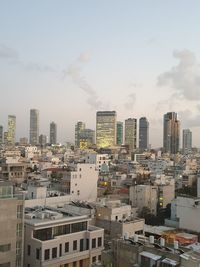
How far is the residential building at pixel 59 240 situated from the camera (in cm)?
2328

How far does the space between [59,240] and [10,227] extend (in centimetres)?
415

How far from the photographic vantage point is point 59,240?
24.0 meters

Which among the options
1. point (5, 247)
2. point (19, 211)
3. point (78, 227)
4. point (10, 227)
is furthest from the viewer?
point (78, 227)

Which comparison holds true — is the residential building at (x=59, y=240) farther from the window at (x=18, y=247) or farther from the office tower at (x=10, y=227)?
the office tower at (x=10, y=227)

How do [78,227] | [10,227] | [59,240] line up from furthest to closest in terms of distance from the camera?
[78,227]
[59,240]
[10,227]

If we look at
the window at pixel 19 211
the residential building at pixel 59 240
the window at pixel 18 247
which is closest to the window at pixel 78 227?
the residential building at pixel 59 240

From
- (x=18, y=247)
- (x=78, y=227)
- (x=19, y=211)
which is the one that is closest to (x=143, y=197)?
(x=78, y=227)

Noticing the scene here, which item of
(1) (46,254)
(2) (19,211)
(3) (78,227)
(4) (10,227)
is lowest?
(1) (46,254)

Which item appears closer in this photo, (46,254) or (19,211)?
(19,211)

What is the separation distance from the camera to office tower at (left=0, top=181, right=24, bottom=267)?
20.6 meters

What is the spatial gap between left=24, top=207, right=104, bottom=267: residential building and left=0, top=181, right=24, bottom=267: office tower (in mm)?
1958

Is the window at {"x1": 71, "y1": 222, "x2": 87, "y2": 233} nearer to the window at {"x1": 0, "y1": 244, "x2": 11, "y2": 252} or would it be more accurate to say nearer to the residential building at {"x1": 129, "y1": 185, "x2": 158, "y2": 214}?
the window at {"x1": 0, "y1": 244, "x2": 11, "y2": 252}

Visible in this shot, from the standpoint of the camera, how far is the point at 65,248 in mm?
24422

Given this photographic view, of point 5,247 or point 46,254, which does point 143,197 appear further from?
point 5,247
